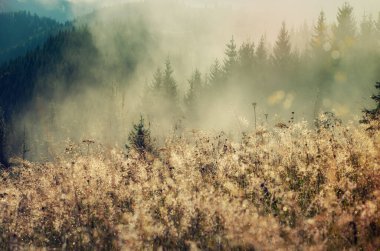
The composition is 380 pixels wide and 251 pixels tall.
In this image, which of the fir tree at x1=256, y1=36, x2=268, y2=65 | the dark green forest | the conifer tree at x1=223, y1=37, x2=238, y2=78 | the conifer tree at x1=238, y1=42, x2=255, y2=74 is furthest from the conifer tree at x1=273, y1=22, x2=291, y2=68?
the conifer tree at x1=223, y1=37, x2=238, y2=78

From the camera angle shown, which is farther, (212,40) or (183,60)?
(212,40)

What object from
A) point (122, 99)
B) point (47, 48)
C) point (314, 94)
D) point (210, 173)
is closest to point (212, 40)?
point (47, 48)

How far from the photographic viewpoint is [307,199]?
21.6 ft

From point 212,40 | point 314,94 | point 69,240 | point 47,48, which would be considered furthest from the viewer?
point 212,40

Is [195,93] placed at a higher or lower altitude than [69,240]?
higher

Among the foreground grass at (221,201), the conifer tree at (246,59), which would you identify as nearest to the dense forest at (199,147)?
Answer: the foreground grass at (221,201)

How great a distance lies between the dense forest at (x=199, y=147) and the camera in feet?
17.6

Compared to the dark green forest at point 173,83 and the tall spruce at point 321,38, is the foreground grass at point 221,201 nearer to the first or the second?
the dark green forest at point 173,83

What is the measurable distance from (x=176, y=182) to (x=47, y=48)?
12265 cm

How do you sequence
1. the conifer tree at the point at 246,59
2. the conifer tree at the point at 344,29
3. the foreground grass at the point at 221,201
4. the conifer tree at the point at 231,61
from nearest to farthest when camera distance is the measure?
the foreground grass at the point at 221,201
the conifer tree at the point at 344,29
the conifer tree at the point at 246,59
the conifer tree at the point at 231,61

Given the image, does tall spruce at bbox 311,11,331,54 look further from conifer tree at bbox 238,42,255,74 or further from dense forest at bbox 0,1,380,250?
conifer tree at bbox 238,42,255,74

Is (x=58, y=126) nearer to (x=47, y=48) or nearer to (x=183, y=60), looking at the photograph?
(x=47, y=48)

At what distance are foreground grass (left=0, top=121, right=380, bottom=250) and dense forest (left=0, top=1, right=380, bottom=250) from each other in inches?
1.3

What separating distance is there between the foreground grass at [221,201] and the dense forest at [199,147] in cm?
3
